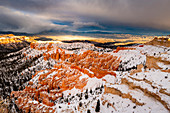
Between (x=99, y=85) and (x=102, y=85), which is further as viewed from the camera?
(x=99, y=85)

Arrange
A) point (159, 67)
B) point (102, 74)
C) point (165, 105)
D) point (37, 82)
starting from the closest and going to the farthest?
point (165, 105) → point (159, 67) → point (102, 74) → point (37, 82)

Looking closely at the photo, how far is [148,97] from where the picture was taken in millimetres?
21969

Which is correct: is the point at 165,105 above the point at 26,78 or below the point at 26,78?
above

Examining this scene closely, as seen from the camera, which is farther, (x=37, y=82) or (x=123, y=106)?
(x=37, y=82)

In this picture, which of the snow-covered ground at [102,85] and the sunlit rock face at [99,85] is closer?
the snow-covered ground at [102,85]

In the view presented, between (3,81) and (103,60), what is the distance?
8965 centimetres

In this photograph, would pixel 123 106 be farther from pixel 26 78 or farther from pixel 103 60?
pixel 26 78

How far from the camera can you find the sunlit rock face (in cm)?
2266

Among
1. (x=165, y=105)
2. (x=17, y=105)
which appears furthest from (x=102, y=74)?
(x=17, y=105)

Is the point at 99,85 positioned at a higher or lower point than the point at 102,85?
lower

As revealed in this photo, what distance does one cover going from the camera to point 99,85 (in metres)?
42.8

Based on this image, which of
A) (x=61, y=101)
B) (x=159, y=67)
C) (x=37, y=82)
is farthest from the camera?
(x=37, y=82)

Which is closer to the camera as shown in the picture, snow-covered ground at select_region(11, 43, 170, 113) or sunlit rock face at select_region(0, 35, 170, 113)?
snow-covered ground at select_region(11, 43, 170, 113)

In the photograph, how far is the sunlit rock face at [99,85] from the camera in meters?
22.7
